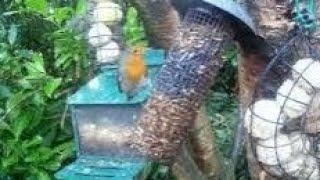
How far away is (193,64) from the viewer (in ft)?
4.96

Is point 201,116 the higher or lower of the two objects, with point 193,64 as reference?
→ lower

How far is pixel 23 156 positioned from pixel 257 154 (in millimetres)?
1521

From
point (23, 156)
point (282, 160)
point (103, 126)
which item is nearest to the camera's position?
point (282, 160)

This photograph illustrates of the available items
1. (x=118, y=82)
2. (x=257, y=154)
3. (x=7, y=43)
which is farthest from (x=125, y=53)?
(x=7, y=43)

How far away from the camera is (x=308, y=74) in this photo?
1.49 meters

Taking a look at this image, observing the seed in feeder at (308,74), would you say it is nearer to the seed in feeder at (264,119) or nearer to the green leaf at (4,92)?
the seed in feeder at (264,119)

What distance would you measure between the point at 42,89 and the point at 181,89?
1447 mm

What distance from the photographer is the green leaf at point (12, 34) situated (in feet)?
10.5

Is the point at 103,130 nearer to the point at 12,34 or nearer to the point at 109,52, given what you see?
the point at 109,52

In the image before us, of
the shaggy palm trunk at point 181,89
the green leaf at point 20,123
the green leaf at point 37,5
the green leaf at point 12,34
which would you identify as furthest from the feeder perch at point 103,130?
the green leaf at point 12,34

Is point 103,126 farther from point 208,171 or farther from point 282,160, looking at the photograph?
point 282,160

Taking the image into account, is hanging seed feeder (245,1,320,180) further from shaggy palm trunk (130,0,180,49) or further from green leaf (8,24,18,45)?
green leaf (8,24,18,45)

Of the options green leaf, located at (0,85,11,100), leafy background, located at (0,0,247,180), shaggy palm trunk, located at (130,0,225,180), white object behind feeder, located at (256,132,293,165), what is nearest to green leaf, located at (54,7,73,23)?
leafy background, located at (0,0,247,180)

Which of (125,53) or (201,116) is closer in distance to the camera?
(125,53)
